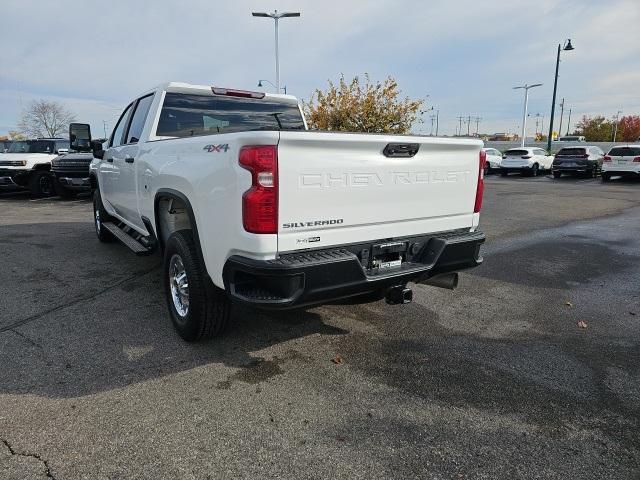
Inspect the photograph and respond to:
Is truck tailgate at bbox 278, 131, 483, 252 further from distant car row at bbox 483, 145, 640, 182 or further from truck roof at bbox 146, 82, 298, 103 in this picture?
distant car row at bbox 483, 145, 640, 182

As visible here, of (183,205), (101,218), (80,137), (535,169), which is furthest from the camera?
(535,169)

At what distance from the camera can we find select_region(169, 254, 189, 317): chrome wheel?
3.87 meters

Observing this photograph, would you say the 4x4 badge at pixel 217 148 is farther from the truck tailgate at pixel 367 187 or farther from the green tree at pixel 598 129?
the green tree at pixel 598 129

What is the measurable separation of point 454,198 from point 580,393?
1634mm

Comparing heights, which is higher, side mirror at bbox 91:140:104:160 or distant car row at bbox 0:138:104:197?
side mirror at bbox 91:140:104:160

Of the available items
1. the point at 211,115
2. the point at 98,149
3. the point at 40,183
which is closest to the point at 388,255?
the point at 211,115

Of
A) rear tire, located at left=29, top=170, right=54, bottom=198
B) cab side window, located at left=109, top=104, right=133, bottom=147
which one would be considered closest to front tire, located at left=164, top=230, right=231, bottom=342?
cab side window, located at left=109, top=104, right=133, bottom=147

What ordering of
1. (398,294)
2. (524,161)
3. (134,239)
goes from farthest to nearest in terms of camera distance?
(524,161) → (134,239) → (398,294)

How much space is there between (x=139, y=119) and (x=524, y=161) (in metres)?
24.4

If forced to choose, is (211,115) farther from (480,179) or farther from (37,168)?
(37,168)

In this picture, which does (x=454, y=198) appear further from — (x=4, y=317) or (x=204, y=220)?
(x=4, y=317)

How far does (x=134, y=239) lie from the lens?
5430 millimetres

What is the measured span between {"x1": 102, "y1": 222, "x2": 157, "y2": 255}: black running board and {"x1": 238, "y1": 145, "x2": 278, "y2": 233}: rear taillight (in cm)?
218

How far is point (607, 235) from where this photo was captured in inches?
357
